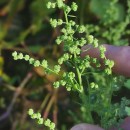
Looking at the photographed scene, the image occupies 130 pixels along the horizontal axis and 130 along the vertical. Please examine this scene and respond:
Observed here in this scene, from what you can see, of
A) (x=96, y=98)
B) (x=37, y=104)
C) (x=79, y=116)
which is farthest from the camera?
(x=37, y=104)

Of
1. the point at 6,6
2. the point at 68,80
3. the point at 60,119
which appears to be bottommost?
the point at 60,119

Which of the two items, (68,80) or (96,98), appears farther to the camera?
(96,98)

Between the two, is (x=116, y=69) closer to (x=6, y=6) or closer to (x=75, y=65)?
(x=75, y=65)

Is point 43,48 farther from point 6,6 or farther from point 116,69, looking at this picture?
point 116,69

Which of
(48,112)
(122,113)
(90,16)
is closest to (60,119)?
(48,112)

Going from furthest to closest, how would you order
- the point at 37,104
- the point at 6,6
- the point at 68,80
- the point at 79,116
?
the point at 6,6, the point at 37,104, the point at 79,116, the point at 68,80

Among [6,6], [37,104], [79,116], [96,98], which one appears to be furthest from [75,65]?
[6,6]

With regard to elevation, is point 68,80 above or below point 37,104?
above
